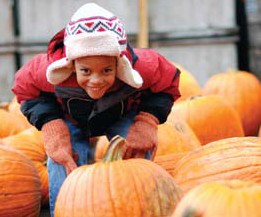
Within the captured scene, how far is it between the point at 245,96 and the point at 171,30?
136 centimetres

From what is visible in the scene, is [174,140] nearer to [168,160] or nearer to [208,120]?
[168,160]

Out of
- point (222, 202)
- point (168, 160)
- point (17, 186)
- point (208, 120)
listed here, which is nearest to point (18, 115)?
point (208, 120)

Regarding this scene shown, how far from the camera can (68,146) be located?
287cm

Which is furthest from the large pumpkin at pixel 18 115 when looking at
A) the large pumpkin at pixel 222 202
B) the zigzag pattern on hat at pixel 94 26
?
the large pumpkin at pixel 222 202

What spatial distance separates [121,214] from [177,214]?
0.45 m

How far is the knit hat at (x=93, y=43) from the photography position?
2.54m

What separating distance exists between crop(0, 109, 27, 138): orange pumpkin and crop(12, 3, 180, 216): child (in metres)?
1.16

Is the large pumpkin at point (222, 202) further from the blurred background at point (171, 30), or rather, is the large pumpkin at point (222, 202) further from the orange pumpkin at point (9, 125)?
the blurred background at point (171, 30)

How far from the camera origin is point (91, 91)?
104 inches

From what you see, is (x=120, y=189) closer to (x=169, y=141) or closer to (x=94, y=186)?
(x=94, y=186)

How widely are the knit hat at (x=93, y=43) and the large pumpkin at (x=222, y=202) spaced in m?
0.83

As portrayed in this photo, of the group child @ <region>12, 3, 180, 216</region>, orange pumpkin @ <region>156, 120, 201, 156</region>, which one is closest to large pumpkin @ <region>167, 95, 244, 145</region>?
orange pumpkin @ <region>156, 120, 201, 156</region>

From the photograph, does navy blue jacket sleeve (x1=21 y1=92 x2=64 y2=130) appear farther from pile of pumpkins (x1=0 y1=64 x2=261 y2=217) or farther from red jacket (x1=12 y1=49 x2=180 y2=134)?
pile of pumpkins (x1=0 y1=64 x2=261 y2=217)

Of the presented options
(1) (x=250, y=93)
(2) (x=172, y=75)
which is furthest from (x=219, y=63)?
(2) (x=172, y=75)
